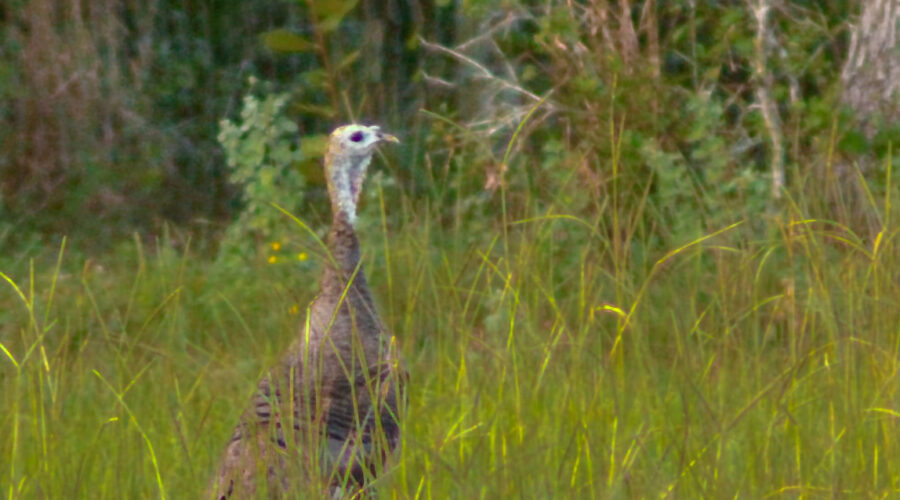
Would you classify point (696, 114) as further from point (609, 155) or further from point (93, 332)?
point (93, 332)

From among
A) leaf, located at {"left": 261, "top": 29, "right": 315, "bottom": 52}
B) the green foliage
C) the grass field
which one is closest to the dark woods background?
leaf, located at {"left": 261, "top": 29, "right": 315, "bottom": 52}

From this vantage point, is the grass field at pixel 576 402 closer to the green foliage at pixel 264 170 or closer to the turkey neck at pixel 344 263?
the turkey neck at pixel 344 263

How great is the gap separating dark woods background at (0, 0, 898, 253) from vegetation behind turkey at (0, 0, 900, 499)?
0.02 metres

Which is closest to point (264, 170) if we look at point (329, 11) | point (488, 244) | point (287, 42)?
point (287, 42)

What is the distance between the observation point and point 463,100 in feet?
25.4

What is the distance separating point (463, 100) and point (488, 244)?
224 centimetres

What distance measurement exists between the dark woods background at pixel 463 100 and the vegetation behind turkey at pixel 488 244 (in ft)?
0.07

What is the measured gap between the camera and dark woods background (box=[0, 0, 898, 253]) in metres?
5.88

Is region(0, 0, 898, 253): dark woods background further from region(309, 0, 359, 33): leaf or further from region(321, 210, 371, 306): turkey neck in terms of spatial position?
region(321, 210, 371, 306): turkey neck

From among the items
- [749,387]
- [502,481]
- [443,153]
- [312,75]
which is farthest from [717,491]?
[443,153]

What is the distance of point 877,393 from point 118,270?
4241 millimetres

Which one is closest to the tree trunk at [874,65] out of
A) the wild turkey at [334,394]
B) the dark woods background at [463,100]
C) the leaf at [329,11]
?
the dark woods background at [463,100]

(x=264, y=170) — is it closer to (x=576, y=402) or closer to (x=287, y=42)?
(x=287, y=42)

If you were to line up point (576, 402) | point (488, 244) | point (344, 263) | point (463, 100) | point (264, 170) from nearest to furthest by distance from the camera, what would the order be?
point (576, 402)
point (344, 263)
point (488, 244)
point (264, 170)
point (463, 100)
